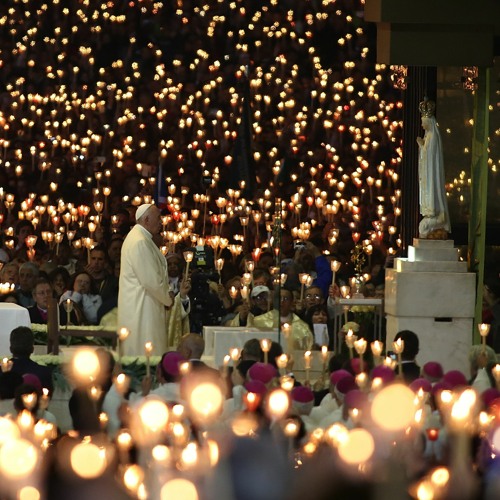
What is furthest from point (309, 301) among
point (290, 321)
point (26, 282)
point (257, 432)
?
point (257, 432)

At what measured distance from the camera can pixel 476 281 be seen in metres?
16.2

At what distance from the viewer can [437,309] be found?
15.5 m

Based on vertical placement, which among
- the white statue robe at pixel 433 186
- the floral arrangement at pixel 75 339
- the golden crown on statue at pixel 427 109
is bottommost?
the floral arrangement at pixel 75 339

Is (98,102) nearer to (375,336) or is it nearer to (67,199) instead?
(67,199)

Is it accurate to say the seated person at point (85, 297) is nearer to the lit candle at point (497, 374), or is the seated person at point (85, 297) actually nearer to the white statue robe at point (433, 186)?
the white statue robe at point (433, 186)

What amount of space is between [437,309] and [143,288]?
108 inches

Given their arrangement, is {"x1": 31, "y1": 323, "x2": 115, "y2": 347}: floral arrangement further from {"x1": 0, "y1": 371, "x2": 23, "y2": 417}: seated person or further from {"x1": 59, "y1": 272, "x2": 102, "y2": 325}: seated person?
{"x1": 0, "y1": 371, "x2": 23, "y2": 417}: seated person

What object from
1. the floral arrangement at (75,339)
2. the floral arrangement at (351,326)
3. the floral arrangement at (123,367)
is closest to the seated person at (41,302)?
the floral arrangement at (75,339)

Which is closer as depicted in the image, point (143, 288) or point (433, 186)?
point (143, 288)

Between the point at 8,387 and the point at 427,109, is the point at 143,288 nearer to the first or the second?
the point at 427,109

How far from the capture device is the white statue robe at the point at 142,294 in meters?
14.3

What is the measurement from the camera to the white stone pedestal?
15.4 meters

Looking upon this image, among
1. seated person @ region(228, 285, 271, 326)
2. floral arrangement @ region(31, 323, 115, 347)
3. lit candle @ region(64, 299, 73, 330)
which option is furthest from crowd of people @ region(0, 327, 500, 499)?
lit candle @ region(64, 299, 73, 330)

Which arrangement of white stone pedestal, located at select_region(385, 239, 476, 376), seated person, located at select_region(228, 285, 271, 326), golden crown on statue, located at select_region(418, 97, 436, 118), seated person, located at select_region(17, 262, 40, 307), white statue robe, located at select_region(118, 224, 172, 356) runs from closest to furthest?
white statue robe, located at select_region(118, 224, 172, 356) < white stone pedestal, located at select_region(385, 239, 476, 376) < seated person, located at select_region(228, 285, 271, 326) < golden crown on statue, located at select_region(418, 97, 436, 118) < seated person, located at select_region(17, 262, 40, 307)
